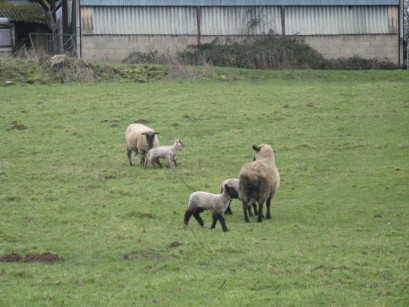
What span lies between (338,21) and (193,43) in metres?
7.94

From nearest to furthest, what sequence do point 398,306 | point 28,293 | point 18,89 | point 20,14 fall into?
point 398,306 < point 28,293 < point 18,89 < point 20,14

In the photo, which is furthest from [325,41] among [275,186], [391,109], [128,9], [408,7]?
[275,186]

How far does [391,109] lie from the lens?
103 feet

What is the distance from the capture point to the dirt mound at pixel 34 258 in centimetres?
1517

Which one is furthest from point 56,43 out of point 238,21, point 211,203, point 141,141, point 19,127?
point 211,203

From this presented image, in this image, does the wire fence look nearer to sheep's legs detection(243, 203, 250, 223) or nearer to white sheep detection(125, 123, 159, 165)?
white sheep detection(125, 123, 159, 165)

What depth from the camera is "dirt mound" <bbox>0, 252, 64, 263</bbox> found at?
15.2m

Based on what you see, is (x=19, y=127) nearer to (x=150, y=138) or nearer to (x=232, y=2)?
(x=150, y=138)

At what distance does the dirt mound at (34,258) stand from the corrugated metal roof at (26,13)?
123ft

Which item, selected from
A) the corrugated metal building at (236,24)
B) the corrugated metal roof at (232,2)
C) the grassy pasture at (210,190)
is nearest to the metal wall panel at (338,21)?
the corrugated metal building at (236,24)

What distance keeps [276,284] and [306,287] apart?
1.50ft

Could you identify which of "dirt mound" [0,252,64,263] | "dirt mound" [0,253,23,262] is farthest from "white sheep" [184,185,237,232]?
"dirt mound" [0,253,23,262]

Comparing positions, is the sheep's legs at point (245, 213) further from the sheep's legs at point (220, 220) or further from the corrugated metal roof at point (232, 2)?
the corrugated metal roof at point (232, 2)

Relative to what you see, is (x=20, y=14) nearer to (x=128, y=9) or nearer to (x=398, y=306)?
(x=128, y=9)
